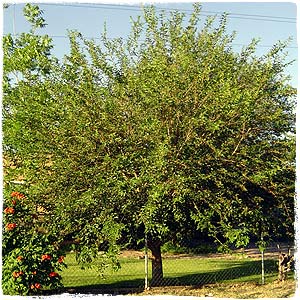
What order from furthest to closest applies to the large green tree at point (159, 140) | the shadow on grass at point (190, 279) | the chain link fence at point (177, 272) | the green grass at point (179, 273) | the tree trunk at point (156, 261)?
1. the green grass at point (179, 273)
2. the tree trunk at point (156, 261)
3. the chain link fence at point (177, 272)
4. the shadow on grass at point (190, 279)
5. the large green tree at point (159, 140)

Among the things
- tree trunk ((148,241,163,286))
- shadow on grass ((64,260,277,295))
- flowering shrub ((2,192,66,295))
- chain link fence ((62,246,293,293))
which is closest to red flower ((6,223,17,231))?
flowering shrub ((2,192,66,295))

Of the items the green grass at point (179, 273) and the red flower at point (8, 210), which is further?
the green grass at point (179, 273)

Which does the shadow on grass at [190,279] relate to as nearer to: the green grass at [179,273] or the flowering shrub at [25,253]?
the green grass at [179,273]

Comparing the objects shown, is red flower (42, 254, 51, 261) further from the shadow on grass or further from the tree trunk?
the tree trunk

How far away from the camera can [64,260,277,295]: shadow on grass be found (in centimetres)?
934

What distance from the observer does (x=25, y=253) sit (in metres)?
8.09

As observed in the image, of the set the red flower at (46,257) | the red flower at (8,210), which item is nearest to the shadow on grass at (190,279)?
the red flower at (46,257)

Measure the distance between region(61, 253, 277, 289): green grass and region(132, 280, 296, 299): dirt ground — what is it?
563mm

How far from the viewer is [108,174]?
812cm

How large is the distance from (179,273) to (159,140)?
4677mm

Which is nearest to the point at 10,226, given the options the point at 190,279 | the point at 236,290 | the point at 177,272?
the point at 236,290

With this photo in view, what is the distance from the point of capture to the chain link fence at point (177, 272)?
9758mm

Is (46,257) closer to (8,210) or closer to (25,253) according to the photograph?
(25,253)

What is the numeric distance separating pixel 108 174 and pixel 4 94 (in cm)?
328
